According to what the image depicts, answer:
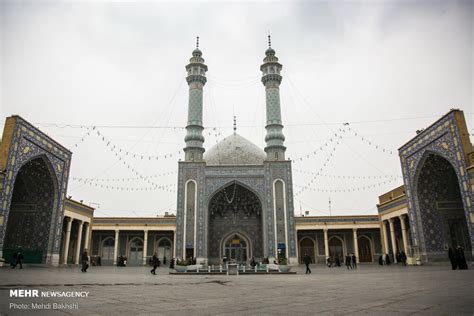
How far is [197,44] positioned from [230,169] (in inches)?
426

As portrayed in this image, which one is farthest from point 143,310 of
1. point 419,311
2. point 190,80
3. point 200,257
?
point 190,80

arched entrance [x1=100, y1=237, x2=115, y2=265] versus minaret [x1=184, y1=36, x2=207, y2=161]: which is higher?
minaret [x1=184, y1=36, x2=207, y2=161]

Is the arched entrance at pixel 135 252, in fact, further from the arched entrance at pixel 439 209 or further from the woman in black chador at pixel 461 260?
the woman in black chador at pixel 461 260

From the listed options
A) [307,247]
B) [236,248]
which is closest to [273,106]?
[236,248]

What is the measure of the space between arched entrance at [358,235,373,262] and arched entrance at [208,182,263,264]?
8312mm

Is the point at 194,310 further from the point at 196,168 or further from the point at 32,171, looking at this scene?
the point at 196,168

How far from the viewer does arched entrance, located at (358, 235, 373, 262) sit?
2753 cm

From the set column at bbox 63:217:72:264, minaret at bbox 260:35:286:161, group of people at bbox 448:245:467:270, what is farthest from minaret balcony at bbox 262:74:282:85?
group of people at bbox 448:245:467:270

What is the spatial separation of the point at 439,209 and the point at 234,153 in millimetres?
14818

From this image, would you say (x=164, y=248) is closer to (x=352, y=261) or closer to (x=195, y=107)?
(x=195, y=107)

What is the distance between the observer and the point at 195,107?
26.1 m

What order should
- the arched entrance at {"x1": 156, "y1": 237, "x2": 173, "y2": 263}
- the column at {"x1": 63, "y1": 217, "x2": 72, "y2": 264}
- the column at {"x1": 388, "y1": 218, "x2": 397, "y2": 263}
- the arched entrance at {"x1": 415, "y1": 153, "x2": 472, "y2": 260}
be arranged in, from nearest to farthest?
the arched entrance at {"x1": 415, "y1": 153, "x2": 472, "y2": 260}, the column at {"x1": 63, "y1": 217, "x2": 72, "y2": 264}, the column at {"x1": 388, "y1": 218, "x2": 397, "y2": 263}, the arched entrance at {"x1": 156, "y1": 237, "x2": 173, "y2": 263}

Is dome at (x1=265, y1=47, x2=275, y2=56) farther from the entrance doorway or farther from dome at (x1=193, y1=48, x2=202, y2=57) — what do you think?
the entrance doorway

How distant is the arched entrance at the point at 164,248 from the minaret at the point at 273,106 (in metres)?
10.8
